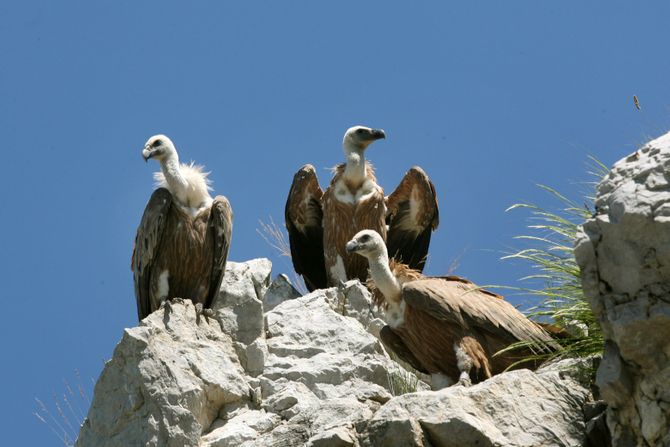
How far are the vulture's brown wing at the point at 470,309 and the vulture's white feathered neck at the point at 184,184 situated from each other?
3.27 meters

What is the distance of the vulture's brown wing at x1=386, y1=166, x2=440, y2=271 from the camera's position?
17.1 meters

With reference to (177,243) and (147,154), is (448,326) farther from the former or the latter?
(147,154)

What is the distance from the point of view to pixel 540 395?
9.30 metres

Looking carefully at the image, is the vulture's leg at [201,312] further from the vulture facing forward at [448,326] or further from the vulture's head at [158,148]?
the vulture's head at [158,148]

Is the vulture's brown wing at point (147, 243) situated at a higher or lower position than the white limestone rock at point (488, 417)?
higher

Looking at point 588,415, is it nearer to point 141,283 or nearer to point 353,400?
point 353,400

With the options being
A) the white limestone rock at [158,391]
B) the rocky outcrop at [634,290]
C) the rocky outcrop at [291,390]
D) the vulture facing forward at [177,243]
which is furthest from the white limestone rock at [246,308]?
the rocky outcrop at [634,290]

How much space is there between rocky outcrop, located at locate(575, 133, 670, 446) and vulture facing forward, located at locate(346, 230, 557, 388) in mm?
1985

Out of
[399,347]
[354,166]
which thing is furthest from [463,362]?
[354,166]

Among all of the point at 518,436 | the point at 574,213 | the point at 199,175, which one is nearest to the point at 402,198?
the point at 199,175

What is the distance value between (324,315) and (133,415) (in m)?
2.85

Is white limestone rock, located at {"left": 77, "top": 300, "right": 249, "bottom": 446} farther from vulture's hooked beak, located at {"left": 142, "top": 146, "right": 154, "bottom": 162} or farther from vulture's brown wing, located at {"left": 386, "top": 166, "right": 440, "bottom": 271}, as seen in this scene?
vulture's brown wing, located at {"left": 386, "top": 166, "right": 440, "bottom": 271}

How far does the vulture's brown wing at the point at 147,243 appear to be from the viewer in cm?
1344

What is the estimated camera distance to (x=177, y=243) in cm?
1355
